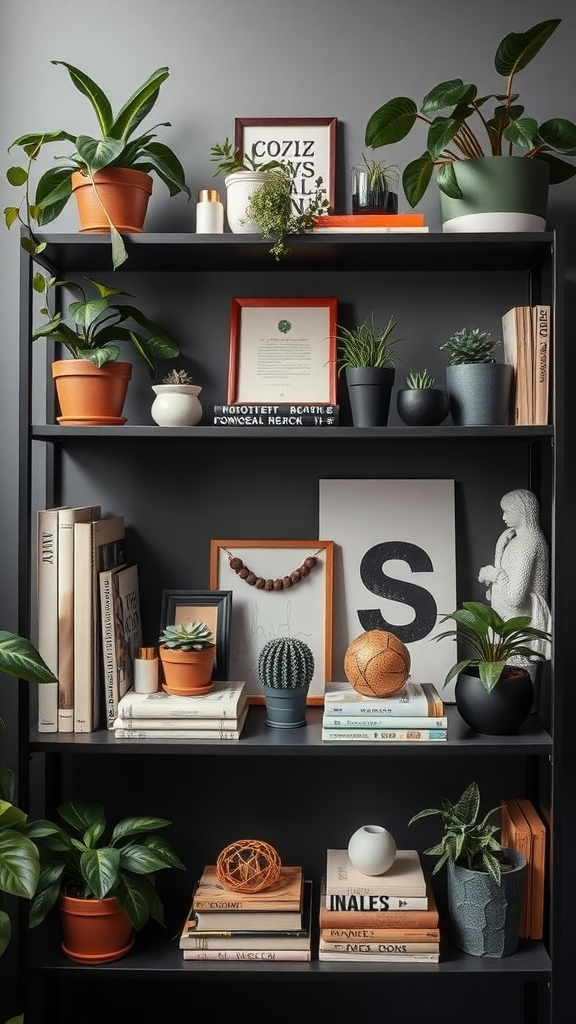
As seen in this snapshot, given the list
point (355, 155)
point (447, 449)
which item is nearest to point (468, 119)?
point (355, 155)

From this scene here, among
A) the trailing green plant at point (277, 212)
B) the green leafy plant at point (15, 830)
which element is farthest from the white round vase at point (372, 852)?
the trailing green plant at point (277, 212)

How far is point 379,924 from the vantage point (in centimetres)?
184

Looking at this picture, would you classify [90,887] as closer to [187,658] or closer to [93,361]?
[187,658]

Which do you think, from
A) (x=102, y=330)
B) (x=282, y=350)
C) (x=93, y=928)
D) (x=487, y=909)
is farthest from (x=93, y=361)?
(x=487, y=909)

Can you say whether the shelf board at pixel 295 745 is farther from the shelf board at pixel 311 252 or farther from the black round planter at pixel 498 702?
the shelf board at pixel 311 252

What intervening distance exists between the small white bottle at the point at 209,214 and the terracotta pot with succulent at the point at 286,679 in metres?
0.85

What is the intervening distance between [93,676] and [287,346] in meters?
0.82

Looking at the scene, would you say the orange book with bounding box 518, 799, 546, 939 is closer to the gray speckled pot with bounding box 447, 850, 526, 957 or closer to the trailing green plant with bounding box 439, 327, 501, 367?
the gray speckled pot with bounding box 447, 850, 526, 957

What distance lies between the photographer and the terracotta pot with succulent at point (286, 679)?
1.88 metres

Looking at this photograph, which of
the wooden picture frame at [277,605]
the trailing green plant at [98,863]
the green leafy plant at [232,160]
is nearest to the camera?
the trailing green plant at [98,863]

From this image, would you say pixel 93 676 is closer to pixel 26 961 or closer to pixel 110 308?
pixel 26 961

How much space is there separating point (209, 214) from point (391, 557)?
2.72 feet

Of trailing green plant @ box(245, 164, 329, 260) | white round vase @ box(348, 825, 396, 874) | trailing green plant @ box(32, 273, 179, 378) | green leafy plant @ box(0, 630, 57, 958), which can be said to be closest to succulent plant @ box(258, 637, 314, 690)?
white round vase @ box(348, 825, 396, 874)

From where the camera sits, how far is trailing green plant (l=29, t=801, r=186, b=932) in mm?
1775
